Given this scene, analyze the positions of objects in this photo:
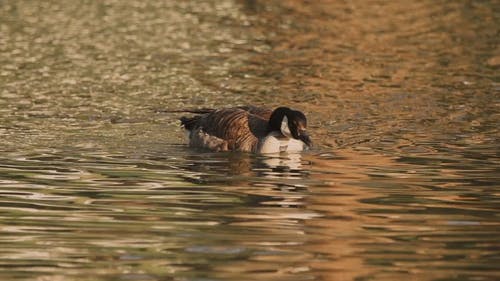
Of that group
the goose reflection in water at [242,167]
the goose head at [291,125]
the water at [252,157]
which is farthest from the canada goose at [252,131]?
the water at [252,157]

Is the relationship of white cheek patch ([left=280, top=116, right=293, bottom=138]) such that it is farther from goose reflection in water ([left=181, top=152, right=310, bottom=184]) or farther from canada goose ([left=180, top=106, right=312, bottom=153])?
goose reflection in water ([left=181, top=152, right=310, bottom=184])

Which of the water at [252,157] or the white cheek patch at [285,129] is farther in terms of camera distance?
the white cheek patch at [285,129]

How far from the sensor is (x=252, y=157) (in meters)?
20.6

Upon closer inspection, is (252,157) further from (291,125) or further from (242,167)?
(242,167)

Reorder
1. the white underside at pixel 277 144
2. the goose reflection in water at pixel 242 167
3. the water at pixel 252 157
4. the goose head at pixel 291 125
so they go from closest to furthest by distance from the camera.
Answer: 1. the water at pixel 252 157
2. the goose reflection in water at pixel 242 167
3. the goose head at pixel 291 125
4. the white underside at pixel 277 144

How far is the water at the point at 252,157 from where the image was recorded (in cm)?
1293

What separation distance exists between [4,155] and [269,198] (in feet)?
16.9

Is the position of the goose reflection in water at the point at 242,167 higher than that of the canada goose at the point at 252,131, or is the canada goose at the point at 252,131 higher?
the canada goose at the point at 252,131


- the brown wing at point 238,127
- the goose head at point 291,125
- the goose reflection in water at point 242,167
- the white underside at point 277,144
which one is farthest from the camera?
the brown wing at point 238,127

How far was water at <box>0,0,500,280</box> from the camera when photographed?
509 inches

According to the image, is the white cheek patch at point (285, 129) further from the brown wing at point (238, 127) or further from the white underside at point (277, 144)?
the brown wing at point (238, 127)

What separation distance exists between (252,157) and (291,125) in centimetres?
68

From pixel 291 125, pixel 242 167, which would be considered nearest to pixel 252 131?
pixel 291 125

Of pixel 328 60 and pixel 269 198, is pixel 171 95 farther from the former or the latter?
pixel 269 198
